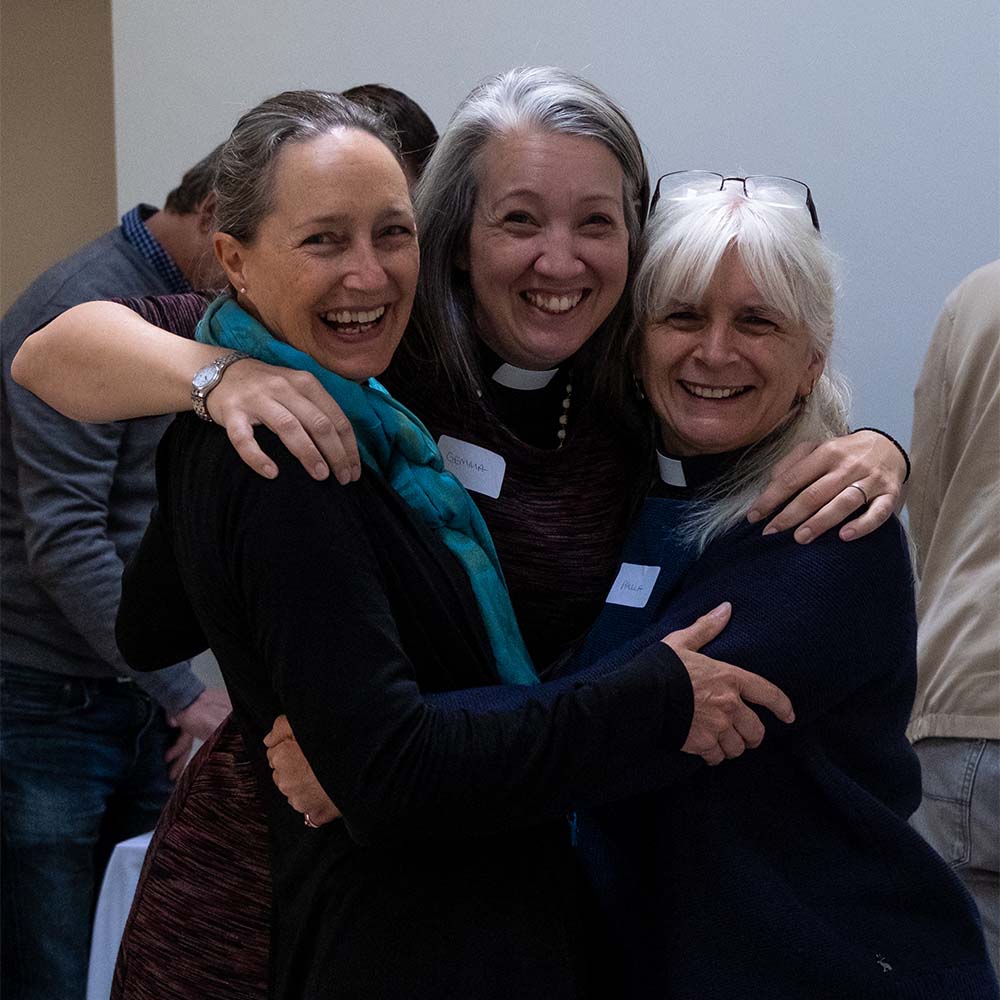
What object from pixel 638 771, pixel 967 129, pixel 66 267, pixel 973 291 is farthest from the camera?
pixel 967 129

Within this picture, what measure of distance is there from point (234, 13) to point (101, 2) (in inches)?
72.3

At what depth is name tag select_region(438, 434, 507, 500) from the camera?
1771mm

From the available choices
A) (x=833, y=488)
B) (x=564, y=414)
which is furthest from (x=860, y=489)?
(x=564, y=414)

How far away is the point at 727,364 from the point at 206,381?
681 millimetres

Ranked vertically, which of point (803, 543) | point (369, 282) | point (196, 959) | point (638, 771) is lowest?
point (196, 959)

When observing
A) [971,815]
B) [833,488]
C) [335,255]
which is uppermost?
[335,255]

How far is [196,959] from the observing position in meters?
1.64

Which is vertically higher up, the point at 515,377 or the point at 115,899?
the point at 515,377

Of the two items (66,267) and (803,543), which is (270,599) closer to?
(803,543)

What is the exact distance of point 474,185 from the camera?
181 centimetres

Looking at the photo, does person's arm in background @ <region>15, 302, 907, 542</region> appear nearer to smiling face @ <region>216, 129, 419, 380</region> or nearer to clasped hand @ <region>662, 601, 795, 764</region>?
smiling face @ <region>216, 129, 419, 380</region>

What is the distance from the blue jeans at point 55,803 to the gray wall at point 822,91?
5.38 feet

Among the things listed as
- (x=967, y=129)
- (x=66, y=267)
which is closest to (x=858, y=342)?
(x=967, y=129)

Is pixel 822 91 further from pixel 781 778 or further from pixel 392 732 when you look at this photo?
pixel 392 732
